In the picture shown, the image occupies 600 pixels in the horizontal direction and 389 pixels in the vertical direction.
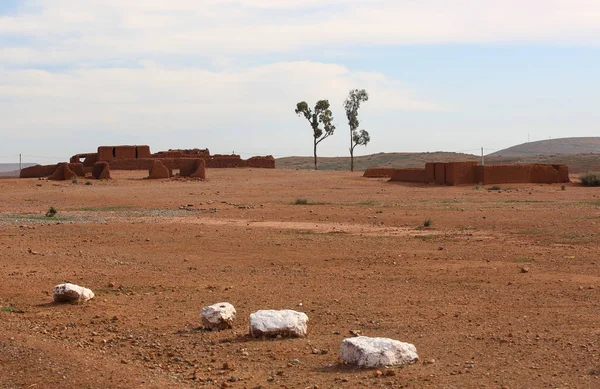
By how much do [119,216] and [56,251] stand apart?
23.7ft

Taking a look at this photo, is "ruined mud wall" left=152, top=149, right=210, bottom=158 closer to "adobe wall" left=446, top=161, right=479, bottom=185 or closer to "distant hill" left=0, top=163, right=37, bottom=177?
"adobe wall" left=446, top=161, right=479, bottom=185

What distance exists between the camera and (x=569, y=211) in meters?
20.8

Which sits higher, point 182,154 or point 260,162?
point 182,154

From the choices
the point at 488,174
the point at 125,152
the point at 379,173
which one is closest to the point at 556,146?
the point at 379,173

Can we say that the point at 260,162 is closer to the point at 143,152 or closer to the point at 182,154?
the point at 182,154

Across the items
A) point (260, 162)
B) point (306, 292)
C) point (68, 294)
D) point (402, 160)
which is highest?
point (402, 160)

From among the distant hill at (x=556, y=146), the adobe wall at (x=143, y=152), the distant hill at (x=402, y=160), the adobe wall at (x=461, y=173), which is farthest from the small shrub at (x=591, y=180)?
the distant hill at (x=556, y=146)

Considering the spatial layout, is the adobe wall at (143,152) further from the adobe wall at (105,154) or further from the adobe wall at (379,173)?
the adobe wall at (379,173)

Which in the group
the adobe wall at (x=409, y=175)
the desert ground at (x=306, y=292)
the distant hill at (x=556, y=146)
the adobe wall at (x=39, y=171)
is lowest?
the desert ground at (x=306, y=292)

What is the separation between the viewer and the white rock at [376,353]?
22.4ft

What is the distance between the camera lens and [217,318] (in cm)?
846

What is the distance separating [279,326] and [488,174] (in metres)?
26.9

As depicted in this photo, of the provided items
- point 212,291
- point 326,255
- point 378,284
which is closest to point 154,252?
point 326,255

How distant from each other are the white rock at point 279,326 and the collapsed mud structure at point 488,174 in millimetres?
26091
